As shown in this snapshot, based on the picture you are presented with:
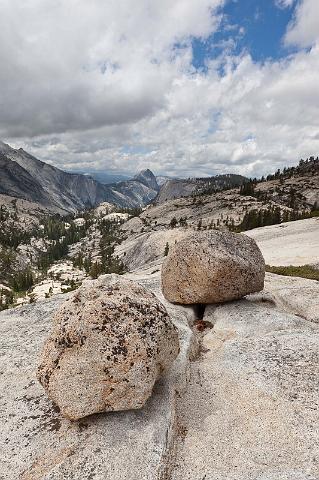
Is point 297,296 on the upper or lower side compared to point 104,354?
lower

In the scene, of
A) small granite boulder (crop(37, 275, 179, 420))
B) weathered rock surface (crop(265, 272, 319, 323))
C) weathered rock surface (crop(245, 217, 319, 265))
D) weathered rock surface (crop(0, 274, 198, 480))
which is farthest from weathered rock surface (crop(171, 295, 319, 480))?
weathered rock surface (crop(245, 217, 319, 265))

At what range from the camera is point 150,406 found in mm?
14984

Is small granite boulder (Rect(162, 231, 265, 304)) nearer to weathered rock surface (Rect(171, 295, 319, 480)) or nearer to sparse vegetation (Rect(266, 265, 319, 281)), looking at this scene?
weathered rock surface (Rect(171, 295, 319, 480))

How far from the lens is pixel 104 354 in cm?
1409

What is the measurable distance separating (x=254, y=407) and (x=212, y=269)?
1130 cm

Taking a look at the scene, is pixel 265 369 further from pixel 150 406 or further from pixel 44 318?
pixel 44 318

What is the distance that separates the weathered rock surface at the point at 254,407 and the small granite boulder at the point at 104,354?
2.72 m

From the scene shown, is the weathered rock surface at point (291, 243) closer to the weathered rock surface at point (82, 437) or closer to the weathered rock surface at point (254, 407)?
the weathered rock surface at point (254, 407)

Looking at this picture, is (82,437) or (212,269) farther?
(212,269)

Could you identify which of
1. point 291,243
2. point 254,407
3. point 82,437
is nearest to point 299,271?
point 291,243

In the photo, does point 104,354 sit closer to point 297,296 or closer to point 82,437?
point 82,437

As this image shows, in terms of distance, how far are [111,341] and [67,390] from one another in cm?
267

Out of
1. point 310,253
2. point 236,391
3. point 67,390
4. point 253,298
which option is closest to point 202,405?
point 236,391

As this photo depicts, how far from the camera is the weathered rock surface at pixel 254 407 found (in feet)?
40.9
